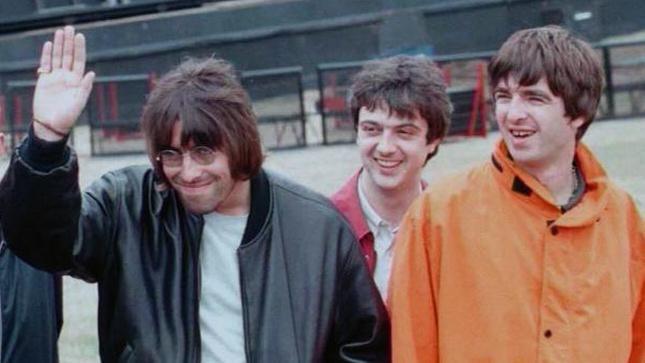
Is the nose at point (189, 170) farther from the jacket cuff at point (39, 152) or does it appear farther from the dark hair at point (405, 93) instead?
the dark hair at point (405, 93)

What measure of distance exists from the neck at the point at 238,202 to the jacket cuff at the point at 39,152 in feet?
1.60

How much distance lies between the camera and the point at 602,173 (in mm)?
3643

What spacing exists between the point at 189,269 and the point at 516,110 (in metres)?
0.86

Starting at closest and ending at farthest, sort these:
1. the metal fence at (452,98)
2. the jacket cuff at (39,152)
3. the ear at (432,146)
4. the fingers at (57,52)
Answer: the jacket cuff at (39,152)
the fingers at (57,52)
the ear at (432,146)
the metal fence at (452,98)

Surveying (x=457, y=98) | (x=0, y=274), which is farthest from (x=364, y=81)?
(x=457, y=98)

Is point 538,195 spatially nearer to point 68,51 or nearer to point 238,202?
point 238,202

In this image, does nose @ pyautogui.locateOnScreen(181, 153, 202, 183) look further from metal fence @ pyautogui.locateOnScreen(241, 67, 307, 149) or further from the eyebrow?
metal fence @ pyautogui.locateOnScreen(241, 67, 307, 149)

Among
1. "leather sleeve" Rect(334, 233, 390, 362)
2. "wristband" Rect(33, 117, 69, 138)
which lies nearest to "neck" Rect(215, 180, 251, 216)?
"leather sleeve" Rect(334, 233, 390, 362)

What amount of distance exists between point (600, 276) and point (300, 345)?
73 cm

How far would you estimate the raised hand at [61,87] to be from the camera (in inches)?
122

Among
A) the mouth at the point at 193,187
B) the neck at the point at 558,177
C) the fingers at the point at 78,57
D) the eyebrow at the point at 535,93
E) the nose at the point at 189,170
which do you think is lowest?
the neck at the point at 558,177

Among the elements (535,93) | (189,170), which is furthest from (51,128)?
(535,93)

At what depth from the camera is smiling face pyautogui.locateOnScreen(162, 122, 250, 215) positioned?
3.33 meters

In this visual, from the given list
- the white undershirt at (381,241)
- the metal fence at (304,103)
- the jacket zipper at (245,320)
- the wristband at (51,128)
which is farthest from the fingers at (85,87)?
the metal fence at (304,103)
